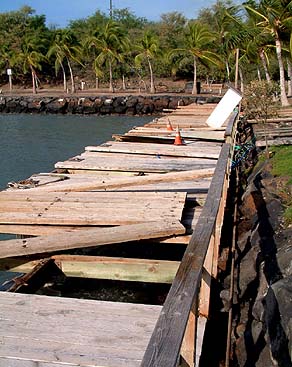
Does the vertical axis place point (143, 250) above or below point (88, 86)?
below

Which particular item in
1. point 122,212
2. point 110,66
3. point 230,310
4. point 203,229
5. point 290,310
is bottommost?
point 230,310

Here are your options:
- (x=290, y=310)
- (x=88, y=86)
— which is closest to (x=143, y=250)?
(x=290, y=310)

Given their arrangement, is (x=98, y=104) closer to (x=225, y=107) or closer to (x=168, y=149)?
(x=225, y=107)

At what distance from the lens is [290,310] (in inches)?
187

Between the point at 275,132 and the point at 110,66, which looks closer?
the point at 275,132

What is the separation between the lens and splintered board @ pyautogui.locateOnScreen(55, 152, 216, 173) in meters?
9.47

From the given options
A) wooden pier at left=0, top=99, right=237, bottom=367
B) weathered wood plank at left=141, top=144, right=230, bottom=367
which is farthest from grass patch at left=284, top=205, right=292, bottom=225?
weathered wood plank at left=141, top=144, right=230, bottom=367

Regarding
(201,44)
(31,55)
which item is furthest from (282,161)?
(31,55)

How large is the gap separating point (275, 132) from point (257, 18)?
1685cm

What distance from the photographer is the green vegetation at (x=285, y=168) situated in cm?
763

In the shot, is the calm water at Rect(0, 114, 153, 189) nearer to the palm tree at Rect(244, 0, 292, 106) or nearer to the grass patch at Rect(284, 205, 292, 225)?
the palm tree at Rect(244, 0, 292, 106)

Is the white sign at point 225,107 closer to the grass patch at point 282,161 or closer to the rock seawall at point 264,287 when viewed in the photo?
the grass patch at point 282,161

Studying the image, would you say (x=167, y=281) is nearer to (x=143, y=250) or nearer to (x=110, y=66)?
(x=143, y=250)

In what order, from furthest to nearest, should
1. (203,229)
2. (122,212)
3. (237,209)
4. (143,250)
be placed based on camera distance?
(237,209), (143,250), (122,212), (203,229)
